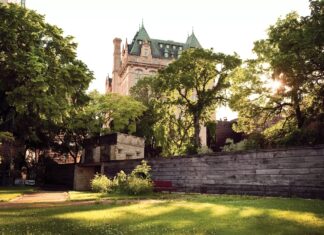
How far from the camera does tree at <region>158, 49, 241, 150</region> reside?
47.2 m

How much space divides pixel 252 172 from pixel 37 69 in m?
14.0

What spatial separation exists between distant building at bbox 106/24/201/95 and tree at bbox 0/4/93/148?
202 feet

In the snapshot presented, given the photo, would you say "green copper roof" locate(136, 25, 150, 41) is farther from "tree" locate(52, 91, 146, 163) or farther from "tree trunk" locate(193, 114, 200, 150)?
"tree trunk" locate(193, 114, 200, 150)

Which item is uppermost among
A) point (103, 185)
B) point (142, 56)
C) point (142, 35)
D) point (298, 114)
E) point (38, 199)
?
point (142, 35)

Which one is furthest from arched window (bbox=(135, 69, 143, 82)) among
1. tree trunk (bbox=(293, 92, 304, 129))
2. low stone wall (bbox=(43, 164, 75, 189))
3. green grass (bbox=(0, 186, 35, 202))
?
tree trunk (bbox=(293, 92, 304, 129))

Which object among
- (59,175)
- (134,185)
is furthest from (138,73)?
(134,185)

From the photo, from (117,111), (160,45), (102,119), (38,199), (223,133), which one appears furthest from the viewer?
(160,45)

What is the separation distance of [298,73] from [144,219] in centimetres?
1967

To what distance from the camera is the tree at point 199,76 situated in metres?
47.2

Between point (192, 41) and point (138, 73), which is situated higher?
point (192, 41)

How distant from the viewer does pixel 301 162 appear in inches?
827

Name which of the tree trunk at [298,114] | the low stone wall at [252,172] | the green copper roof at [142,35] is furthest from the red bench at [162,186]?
the green copper roof at [142,35]

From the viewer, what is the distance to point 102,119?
57.2 meters

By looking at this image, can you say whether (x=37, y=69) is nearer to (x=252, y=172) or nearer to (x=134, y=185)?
(x=134, y=185)
